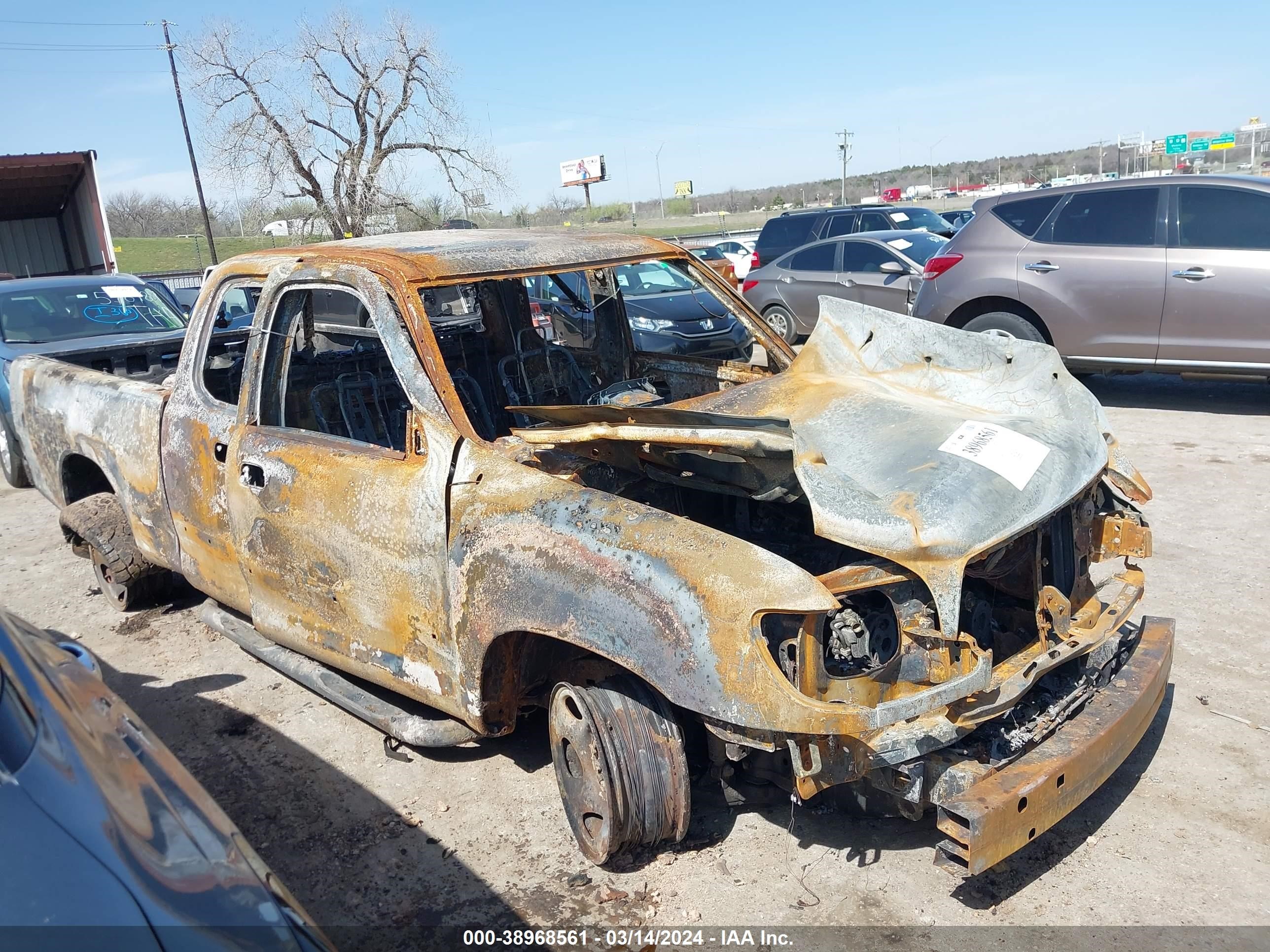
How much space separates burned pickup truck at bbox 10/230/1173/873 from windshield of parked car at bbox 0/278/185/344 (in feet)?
12.8

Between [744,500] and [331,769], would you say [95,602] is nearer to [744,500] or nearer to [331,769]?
[331,769]

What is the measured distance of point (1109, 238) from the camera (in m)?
7.54

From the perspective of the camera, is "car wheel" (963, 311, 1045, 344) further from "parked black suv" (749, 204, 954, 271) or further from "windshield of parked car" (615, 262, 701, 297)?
"parked black suv" (749, 204, 954, 271)

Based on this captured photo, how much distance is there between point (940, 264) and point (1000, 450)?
5.83m

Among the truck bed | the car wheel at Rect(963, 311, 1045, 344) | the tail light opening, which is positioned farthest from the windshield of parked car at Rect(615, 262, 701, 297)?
the truck bed

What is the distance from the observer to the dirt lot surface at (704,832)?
2701 millimetres

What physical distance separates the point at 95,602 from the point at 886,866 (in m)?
4.51

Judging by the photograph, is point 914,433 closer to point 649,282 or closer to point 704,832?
point 704,832

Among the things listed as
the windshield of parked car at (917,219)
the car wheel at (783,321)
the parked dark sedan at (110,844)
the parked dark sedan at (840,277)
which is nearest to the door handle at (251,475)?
the parked dark sedan at (110,844)

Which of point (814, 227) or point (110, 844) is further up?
point (814, 227)

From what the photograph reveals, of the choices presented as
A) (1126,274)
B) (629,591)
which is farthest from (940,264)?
(629,591)

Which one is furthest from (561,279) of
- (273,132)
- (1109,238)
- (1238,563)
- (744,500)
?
(273,132)

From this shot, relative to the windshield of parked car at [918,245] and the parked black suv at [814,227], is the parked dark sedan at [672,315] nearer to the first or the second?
the windshield of parked car at [918,245]

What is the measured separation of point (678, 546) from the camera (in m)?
2.51
